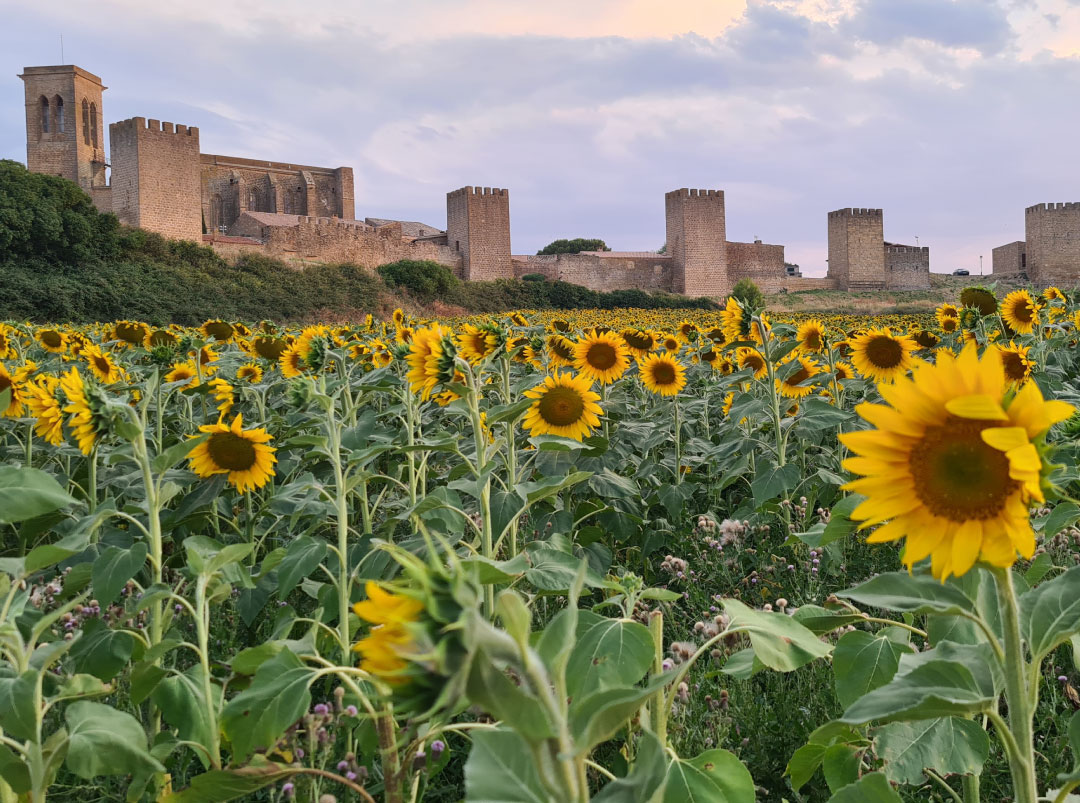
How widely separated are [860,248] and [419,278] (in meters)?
23.2

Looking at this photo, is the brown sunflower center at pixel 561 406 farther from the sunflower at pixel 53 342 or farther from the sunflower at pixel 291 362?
the sunflower at pixel 53 342

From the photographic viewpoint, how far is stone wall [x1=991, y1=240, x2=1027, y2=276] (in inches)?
1729

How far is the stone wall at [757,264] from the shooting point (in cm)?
4162

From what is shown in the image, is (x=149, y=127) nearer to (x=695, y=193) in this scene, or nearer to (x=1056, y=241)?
(x=695, y=193)

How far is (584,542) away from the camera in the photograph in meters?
2.63

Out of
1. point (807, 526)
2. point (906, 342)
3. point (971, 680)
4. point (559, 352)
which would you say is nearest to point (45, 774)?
point (971, 680)

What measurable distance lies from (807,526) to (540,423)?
1.06 meters

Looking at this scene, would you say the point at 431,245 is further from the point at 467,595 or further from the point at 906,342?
the point at 467,595

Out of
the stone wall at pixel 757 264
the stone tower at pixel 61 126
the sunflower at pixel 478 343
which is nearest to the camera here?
the sunflower at pixel 478 343

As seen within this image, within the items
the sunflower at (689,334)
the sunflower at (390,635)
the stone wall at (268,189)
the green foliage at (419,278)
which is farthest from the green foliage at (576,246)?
the sunflower at (390,635)

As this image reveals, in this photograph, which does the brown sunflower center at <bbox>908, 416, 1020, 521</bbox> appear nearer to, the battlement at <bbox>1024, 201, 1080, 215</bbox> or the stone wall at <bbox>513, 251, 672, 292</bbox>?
the stone wall at <bbox>513, 251, 672, 292</bbox>

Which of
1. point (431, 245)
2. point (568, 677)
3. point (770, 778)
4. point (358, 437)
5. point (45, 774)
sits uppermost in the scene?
point (431, 245)

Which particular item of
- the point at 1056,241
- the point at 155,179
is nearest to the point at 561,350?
the point at 155,179

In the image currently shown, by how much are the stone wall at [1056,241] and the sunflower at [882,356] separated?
43.8m
